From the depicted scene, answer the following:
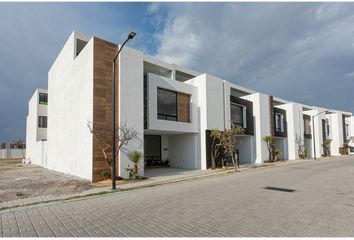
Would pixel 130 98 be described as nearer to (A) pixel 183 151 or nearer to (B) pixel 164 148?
(A) pixel 183 151

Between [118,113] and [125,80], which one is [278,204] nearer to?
[118,113]

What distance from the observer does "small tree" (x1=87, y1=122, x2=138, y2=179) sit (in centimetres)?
1321

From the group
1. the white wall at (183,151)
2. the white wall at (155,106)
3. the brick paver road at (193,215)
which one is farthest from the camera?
the white wall at (183,151)

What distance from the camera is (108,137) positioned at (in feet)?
44.8

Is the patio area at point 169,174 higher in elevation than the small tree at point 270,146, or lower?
lower

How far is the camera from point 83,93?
587 inches

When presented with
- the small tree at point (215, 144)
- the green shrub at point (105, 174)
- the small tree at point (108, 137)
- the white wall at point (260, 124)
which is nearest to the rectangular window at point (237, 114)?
the white wall at point (260, 124)

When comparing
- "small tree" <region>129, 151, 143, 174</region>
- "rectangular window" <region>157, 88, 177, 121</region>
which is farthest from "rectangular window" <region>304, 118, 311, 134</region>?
"small tree" <region>129, 151, 143, 174</region>

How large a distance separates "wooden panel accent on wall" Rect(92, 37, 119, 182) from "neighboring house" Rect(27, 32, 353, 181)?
2.3 inches

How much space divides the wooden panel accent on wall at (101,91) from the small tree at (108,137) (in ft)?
0.74

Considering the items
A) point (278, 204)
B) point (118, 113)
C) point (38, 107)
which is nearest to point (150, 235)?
point (278, 204)

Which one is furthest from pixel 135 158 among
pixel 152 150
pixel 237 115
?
pixel 237 115

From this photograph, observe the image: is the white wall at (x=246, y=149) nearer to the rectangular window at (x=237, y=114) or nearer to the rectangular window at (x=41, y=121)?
the rectangular window at (x=237, y=114)

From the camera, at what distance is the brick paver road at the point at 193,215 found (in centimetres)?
511
